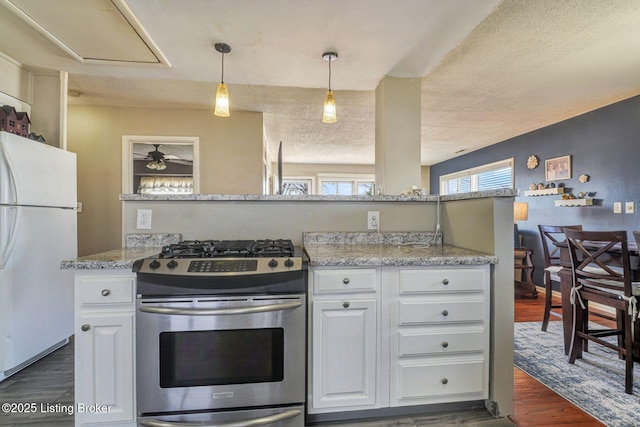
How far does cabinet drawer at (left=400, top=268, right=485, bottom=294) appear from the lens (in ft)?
4.84

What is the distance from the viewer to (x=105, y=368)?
4.35 feet

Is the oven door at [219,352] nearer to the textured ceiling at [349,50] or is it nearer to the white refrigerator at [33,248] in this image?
the white refrigerator at [33,248]

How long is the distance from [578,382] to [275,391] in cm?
197

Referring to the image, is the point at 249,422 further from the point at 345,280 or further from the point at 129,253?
the point at 129,253

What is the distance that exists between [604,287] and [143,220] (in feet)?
9.88

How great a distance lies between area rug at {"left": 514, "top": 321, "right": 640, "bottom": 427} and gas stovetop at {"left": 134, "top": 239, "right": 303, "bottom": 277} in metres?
1.87

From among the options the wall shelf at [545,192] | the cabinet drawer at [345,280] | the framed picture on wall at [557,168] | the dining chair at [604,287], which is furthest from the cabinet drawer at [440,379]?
the framed picture on wall at [557,168]

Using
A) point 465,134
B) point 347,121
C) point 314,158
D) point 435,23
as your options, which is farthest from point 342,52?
point 314,158

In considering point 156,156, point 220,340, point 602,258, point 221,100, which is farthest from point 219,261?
point 156,156

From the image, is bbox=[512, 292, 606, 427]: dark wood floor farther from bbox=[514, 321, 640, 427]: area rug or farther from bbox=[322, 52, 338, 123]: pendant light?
bbox=[322, 52, 338, 123]: pendant light

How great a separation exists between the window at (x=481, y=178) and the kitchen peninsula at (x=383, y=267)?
3831 millimetres

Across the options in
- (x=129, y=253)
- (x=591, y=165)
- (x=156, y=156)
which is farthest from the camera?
(x=156, y=156)

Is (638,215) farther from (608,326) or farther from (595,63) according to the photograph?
(595,63)

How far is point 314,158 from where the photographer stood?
6961 mm
